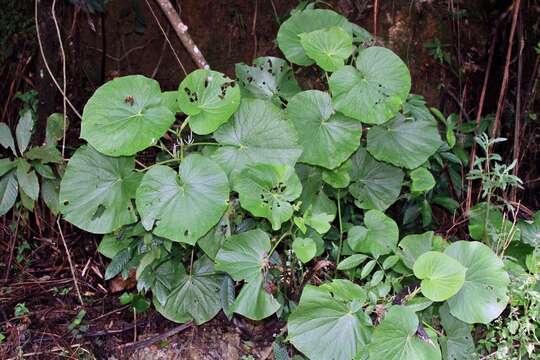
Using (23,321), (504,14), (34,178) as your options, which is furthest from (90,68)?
(504,14)

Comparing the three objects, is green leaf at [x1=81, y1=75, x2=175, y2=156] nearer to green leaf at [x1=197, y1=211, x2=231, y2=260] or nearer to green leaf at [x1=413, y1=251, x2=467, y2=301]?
green leaf at [x1=197, y1=211, x2=231, y2=260]

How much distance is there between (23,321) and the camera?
209cm

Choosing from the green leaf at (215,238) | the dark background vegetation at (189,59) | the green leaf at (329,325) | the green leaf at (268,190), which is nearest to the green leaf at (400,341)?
the green leaf at (329,325)

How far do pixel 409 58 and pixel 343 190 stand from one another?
3.23ft

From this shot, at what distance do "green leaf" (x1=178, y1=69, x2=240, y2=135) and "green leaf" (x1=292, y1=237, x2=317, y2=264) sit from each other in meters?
0.43

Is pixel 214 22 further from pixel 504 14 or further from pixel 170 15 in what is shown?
pixel 504 14

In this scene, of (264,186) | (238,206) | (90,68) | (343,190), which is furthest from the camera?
(90,68)

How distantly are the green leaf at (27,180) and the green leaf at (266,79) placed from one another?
77cm

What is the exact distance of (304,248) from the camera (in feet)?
5.74

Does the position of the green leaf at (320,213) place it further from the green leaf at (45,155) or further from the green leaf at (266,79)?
the green leaf at (45,155)

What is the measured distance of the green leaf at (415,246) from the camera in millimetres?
1854

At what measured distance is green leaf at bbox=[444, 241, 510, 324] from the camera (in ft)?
5.55

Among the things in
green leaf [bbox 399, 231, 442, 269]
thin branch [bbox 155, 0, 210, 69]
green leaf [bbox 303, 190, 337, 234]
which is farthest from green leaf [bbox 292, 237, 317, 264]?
thin branch [bbox 155, 0, 210, 69]

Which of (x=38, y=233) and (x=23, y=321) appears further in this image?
(x=38, y=233)
